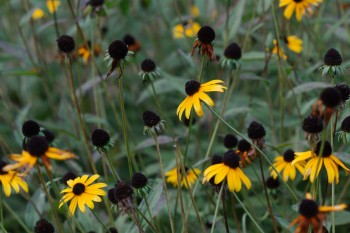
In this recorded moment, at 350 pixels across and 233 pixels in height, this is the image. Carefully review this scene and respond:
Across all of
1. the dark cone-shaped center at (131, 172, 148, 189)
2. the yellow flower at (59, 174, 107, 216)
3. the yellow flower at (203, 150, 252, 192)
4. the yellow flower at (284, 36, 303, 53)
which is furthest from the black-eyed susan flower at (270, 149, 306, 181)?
the yellow flower at (284, 36, 303, 53)

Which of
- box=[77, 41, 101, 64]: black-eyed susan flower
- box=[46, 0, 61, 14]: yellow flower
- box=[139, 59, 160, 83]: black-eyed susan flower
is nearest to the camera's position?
box=[139, 59, 160, 83]: black-eyed susan flower

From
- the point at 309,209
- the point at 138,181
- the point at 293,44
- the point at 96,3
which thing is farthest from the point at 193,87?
the point at 293,44

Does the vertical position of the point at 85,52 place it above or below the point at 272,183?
above

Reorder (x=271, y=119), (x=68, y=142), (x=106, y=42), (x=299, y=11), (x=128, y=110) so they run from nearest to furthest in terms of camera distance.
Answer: (x=299, y=11) < (x=271, y=119) < (x=68, y=142) < (x=106, y=42) < (x=128, y=110)

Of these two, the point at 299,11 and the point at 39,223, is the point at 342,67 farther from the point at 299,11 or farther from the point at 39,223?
the point at 39,223

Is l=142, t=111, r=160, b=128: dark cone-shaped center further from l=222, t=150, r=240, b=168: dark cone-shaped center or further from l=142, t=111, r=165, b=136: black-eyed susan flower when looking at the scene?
l=222, t=150, r=240, b=168: dark cone-shaped center

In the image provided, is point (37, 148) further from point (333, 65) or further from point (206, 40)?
point (333, 65)

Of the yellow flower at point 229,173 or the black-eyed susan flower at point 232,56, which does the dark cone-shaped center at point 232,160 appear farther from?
the black-eyed susan flower at point 232,56

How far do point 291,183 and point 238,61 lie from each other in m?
0.35

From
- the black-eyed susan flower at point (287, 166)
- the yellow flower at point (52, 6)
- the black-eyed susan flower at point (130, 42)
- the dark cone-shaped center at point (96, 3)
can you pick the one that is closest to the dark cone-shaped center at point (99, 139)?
the black-eyed susan flower at point (287, 166)

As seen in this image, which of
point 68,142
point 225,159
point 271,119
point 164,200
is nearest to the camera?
point 225,159

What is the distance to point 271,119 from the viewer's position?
1.88m

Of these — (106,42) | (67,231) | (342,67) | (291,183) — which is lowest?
(67,231)

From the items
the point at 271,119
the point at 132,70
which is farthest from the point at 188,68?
the point at 271,119
